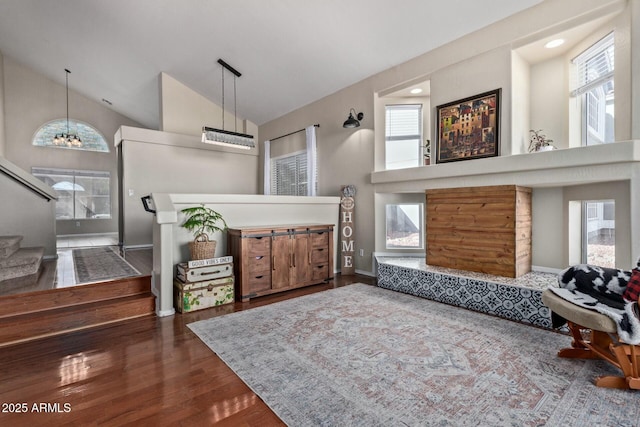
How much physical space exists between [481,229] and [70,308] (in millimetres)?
4832

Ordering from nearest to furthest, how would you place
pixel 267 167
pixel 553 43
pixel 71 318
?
pixel 71 318 → pixel 553 43 → pixel 267 167

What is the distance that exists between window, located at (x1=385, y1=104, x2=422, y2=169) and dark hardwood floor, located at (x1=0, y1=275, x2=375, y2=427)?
411 centimetres

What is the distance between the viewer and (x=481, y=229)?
12.3 feet

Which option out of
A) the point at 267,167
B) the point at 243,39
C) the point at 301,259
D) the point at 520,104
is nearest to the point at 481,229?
the point at 520,104

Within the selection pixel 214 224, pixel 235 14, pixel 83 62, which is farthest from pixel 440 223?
pixel 83 62

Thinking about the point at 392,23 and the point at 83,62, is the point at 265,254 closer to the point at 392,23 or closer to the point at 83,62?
the point at 392,23

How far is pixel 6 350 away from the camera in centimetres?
261

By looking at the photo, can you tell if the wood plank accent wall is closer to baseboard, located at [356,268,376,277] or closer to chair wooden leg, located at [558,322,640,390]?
baseboard, located at [356,268,376,277]

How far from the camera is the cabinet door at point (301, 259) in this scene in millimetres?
4477

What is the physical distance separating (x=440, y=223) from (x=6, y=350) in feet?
16.0

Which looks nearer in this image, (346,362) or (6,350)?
(346,362)

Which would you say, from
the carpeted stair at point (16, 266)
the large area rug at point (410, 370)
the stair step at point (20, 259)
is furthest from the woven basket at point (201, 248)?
the stair step at point (20, 259)

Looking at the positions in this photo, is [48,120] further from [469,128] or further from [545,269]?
[545,269]

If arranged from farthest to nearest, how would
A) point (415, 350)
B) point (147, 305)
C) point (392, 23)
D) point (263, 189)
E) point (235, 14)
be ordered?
point (263, 189)
point (235, 14)
point (392, 23)
point (147, 305)
point (415, 350)
